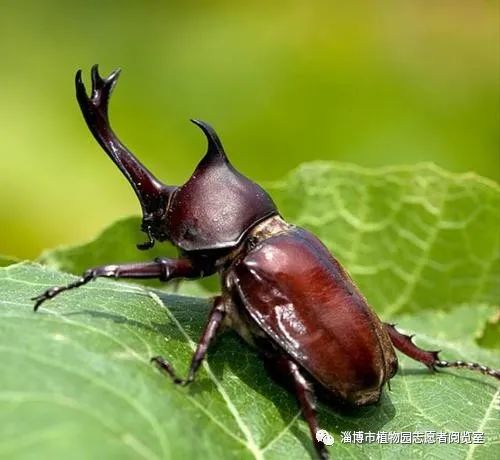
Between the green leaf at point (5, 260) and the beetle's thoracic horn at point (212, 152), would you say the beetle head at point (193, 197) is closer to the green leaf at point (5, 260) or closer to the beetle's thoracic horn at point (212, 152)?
the beetle's thoracic horn at point (212, 152)

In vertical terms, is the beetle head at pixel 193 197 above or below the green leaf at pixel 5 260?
above

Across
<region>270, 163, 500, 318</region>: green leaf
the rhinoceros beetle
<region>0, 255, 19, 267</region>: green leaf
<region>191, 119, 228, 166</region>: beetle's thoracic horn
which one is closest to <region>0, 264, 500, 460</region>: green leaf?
the rhinoceros beetle

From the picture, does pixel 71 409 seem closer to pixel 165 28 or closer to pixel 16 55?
pixel 16 55

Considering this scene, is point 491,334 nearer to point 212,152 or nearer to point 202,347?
point 212,152

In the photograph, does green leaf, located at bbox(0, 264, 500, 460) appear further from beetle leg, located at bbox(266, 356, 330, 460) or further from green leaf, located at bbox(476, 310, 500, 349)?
green leaf, located at bbox(476, 310, 500, 349)

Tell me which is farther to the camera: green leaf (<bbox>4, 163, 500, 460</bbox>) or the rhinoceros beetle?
the rhinoceros beetle

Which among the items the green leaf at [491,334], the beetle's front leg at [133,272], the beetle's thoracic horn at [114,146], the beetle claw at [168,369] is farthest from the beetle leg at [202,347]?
the green leaf at [491,334]

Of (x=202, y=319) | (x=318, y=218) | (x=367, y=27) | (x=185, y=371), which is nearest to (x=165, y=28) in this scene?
(x=367, y=27)

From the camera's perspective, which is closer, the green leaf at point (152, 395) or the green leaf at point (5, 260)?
the green leaf at point (152, 395)
